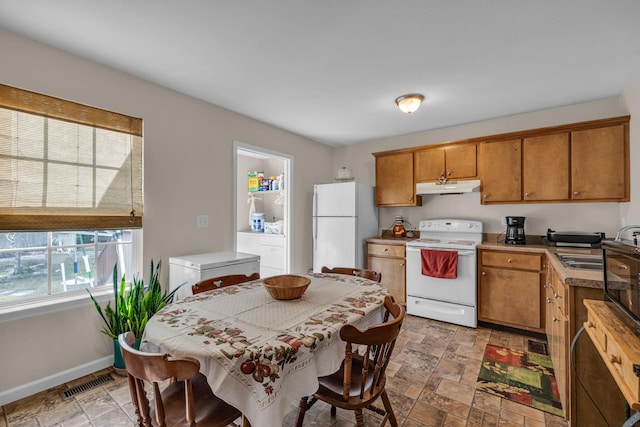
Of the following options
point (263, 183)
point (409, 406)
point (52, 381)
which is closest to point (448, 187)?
point (409, 406)

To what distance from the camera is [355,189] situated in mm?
3840

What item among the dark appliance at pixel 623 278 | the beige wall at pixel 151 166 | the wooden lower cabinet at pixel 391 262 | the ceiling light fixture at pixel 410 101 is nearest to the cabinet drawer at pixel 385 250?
the wooden lower cabinet at pixel 391 262

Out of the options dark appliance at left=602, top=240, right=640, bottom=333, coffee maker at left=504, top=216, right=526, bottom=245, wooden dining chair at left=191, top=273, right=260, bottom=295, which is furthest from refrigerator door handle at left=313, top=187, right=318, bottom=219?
dark appliance at left=602, top=240, right=640, bottom=333

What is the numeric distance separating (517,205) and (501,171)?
476 mm

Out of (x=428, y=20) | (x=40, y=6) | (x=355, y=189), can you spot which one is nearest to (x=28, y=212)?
(x=40, y=6)

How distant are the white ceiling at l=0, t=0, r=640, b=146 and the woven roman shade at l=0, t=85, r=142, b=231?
17.9 inches

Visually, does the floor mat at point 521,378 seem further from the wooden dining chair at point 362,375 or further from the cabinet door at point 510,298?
the wooden dining chair at point 362,375

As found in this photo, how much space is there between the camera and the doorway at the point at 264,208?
3.93 meters

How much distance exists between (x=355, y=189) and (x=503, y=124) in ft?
6.36

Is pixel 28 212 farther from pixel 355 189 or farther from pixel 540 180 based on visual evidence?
pixel 540 180

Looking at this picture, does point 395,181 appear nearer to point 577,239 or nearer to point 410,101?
point 410,101

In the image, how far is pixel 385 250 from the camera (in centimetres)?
383

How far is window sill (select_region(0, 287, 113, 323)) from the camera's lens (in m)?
1.89

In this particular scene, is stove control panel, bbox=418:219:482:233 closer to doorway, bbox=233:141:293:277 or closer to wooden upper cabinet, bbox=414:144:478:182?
wooden upper cabinet, bbox=414:144:478:182
